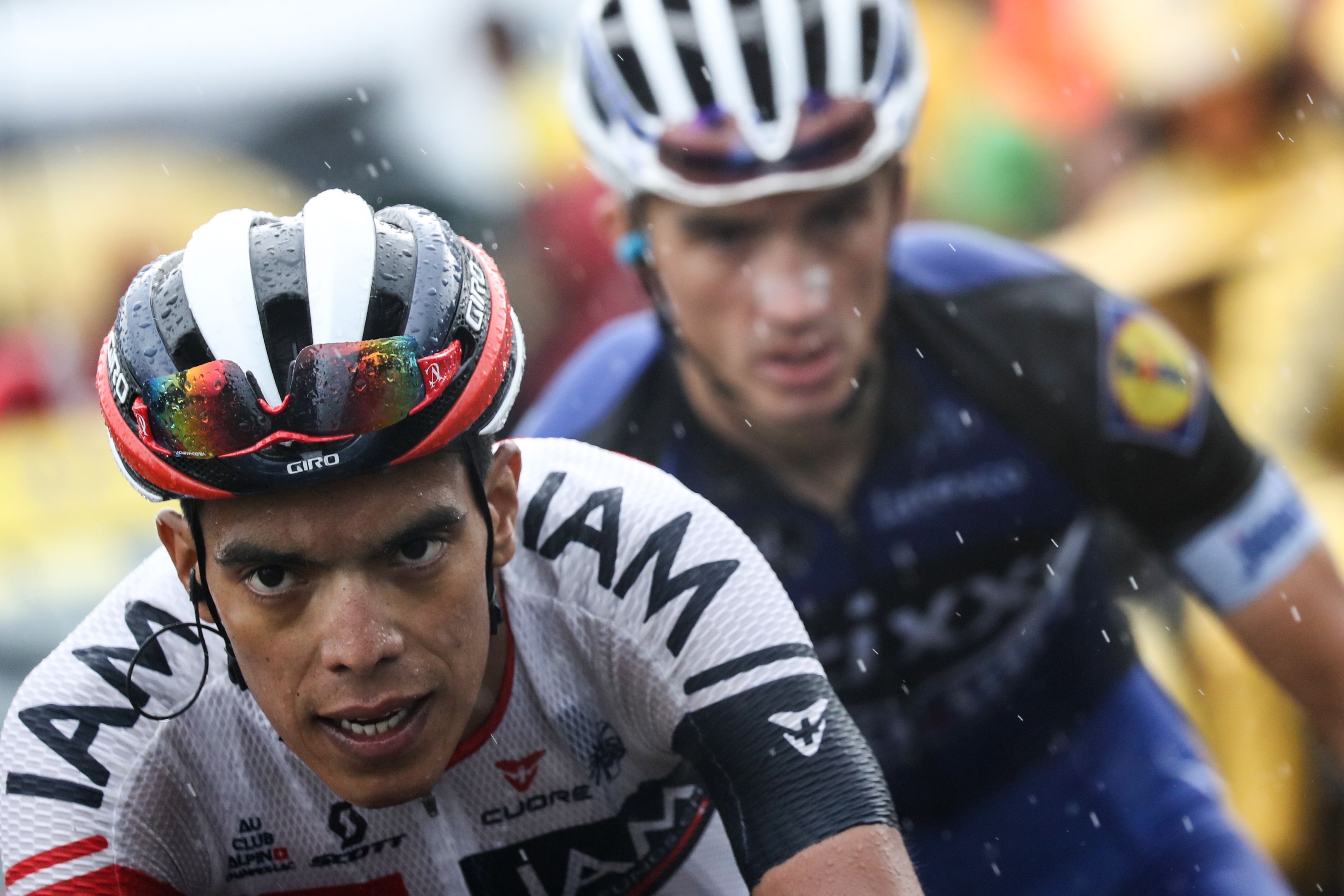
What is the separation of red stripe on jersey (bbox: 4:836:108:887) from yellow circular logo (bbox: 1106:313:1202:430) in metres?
2.36

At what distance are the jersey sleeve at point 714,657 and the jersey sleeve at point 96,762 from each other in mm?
612

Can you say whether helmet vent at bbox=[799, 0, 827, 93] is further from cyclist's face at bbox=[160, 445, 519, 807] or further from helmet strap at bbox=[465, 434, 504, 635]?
cyclist's face at bbox=[160, 445, 519, 807]

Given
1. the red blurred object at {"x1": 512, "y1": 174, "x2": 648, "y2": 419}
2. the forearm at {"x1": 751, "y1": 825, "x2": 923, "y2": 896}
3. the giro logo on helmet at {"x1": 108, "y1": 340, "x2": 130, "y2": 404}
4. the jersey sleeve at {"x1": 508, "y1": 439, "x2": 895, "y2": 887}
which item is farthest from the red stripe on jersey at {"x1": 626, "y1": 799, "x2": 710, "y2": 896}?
the red blurred object at {"x1": 512, "y1": 174, "x2": 648, "y2": 419}

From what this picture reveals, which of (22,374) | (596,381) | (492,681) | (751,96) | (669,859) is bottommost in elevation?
(669,859)

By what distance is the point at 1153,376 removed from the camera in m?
3.77

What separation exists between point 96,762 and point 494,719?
1.94 feet

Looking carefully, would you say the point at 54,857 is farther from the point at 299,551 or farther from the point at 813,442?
the point at 813,442

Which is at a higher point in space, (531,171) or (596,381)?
(531,171)

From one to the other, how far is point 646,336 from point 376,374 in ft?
7.41

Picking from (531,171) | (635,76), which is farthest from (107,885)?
(531,171)

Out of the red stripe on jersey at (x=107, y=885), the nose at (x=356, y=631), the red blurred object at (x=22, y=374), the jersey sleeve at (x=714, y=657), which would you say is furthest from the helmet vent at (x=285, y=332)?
the red blurred object at (x=22, y=374)

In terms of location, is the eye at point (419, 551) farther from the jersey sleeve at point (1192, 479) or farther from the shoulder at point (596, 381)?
the jersey sleeve at point (1192, 479)

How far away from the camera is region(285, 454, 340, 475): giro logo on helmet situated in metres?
2.18

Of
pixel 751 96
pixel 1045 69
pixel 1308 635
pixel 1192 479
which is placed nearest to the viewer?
pixel 1308 635
